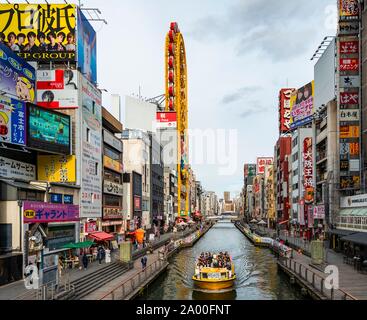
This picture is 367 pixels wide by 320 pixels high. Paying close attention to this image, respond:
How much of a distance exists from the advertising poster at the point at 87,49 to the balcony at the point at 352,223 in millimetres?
36138

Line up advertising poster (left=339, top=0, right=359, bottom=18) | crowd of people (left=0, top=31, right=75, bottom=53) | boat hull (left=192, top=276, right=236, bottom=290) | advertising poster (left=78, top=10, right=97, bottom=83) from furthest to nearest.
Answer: advertising poster (left=339, top=0, right=359, bottom=18)
advertising poster (left=78, top=10, right=97, bottom=83)
crowd of people (left=0, top=31, right=75, bottom=53)
boat hull (left=192, top=276, right=236, bottom=290)

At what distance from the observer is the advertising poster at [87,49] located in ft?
168

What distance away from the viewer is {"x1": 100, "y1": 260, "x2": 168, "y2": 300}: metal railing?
2797cm

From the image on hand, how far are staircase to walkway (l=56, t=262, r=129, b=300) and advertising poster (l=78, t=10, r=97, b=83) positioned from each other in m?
23.8

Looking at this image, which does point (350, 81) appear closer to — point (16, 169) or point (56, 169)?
point (56, 169)

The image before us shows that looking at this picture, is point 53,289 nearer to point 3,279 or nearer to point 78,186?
point 3,279

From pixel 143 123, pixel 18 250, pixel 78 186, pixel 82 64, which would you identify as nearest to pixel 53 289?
pixel 18 250

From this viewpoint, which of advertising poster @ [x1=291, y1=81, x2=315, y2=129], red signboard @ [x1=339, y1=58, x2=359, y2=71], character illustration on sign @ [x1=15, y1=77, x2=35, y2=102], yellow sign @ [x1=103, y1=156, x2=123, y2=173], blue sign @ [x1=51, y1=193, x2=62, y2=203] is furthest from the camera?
advertising poster @ [x1=291, y1=81, x2=315, y2=129]

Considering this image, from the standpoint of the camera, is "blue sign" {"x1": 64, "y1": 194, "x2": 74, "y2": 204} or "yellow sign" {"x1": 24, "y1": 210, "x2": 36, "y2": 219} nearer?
"yellow sign" {"x1": 24, "y1": 210, "x2": 36, "y2": 219}

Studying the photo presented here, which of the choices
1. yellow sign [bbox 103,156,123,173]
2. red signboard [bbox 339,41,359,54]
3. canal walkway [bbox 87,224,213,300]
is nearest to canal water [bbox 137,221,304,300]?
canal walkway [bbox 87,224,213,300]

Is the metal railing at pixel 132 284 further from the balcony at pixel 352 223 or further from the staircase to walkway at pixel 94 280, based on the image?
the balcony at pixel 352 223

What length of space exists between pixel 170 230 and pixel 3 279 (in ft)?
315

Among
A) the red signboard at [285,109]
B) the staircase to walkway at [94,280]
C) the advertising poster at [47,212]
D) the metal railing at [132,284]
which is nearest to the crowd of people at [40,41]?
the advertising poster at [47,212]

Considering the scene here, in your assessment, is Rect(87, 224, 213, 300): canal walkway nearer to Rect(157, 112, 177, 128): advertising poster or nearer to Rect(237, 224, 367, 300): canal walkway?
Rect(237, 224, 367, 300): canal walkway
